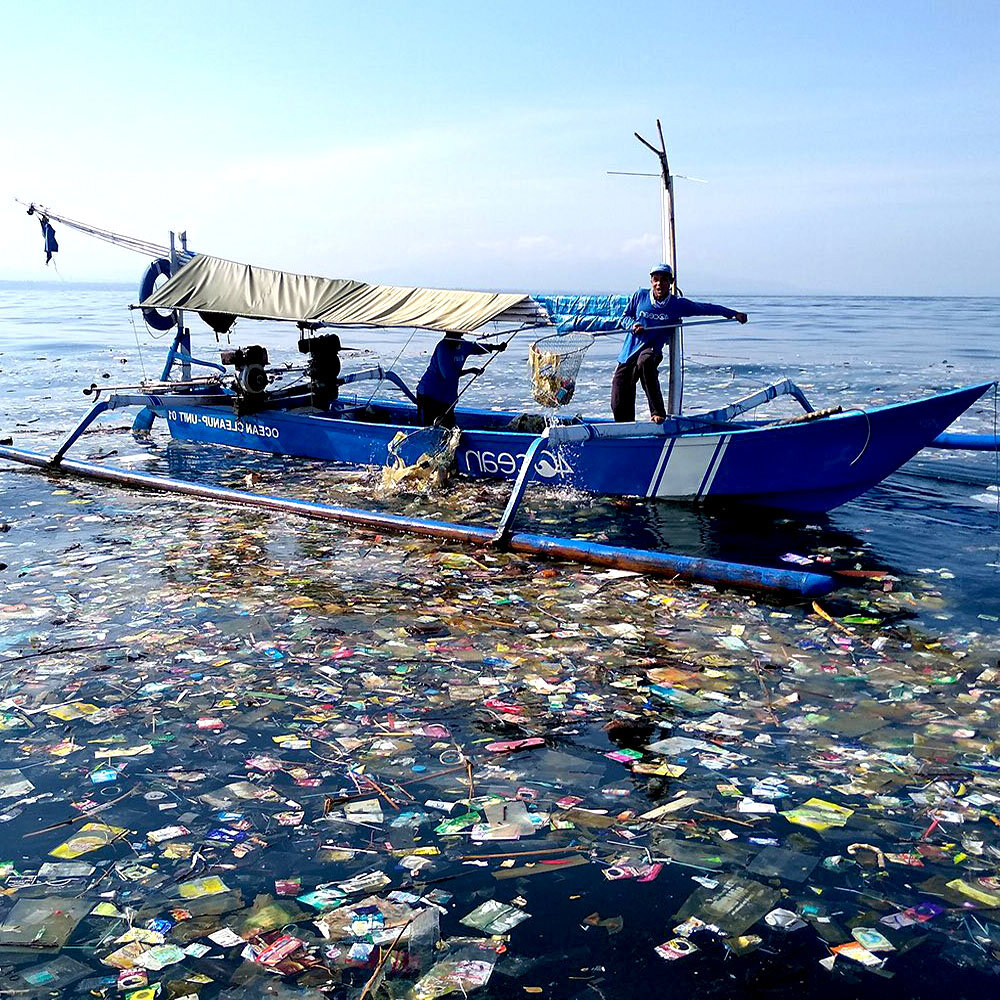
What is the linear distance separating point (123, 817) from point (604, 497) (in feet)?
26.0

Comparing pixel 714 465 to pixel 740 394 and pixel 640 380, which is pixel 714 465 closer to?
pixel 640 380

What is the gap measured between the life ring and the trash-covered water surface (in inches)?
369

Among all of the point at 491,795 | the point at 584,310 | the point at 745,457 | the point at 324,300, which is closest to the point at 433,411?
the point at 324,300

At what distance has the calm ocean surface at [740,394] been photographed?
9.36 m

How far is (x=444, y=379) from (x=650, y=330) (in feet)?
9.93

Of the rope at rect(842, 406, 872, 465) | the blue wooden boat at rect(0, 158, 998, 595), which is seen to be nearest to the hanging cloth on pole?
the blue wooden boat at rect(0, 158, 998, 595)

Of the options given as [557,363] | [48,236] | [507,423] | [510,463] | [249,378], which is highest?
[48,236]

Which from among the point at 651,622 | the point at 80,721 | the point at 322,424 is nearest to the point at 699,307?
the point at 651,622

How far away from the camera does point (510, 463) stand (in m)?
11.5

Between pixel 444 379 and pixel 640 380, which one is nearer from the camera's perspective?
pixel 640 380

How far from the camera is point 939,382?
A: 2036 cm

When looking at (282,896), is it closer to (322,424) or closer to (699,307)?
(699,307)

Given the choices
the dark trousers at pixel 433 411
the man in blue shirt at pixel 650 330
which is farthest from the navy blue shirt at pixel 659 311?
the dark trousers at pixel 433 411

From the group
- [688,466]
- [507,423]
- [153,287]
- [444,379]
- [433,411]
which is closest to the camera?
[688,466]
